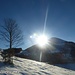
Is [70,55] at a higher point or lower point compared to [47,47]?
lower

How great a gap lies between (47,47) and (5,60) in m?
32.6

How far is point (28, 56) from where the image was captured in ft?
130

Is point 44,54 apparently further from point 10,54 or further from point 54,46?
point 10,54

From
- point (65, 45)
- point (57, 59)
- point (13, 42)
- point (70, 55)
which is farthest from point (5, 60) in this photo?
point (65, 45)

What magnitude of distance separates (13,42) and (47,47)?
100ft

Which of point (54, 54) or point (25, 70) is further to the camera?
point (54, 54)

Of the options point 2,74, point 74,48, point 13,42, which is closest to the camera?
point 2,74

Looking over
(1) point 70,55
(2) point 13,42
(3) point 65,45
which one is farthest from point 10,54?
(3) point 65,45

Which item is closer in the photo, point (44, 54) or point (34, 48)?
point (44, 54)

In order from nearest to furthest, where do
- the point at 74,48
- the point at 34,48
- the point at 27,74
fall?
the point at 27,74
the point at 74,48
the point at 34,48

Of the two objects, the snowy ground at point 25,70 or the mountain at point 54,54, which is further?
the mountain at point 54,54

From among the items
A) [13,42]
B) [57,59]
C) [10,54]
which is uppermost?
[13,42]

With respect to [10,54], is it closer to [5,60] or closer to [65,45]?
[5,60]

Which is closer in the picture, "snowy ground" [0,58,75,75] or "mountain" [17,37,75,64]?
"snowy ground" [0,58,75,75]
